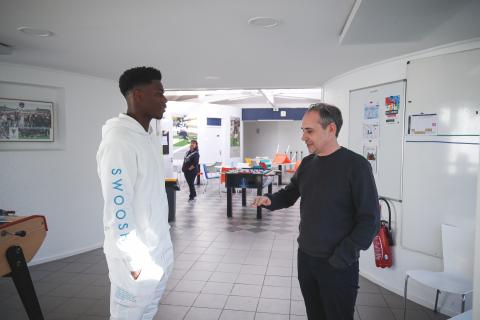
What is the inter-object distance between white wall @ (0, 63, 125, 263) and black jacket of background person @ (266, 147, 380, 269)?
14.5 ft

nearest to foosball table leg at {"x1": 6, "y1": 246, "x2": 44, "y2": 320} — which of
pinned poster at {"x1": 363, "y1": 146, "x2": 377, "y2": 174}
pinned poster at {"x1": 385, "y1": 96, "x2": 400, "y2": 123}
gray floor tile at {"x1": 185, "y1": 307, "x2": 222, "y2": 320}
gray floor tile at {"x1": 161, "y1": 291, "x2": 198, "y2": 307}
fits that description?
gray floor tile at {"x1": 161, "y1": 291, "x2": 198, "y2": 307}

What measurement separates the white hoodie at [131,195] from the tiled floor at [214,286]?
6.34ft

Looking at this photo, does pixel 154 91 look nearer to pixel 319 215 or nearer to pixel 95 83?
pixel 319 215

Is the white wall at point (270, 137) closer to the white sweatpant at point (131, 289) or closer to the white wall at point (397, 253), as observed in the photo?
the white wall at point (397, 253)

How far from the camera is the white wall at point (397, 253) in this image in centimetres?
362

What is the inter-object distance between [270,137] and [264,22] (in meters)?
15.5

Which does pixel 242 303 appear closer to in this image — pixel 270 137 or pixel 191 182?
pixel 191 182

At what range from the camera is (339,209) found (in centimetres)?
208

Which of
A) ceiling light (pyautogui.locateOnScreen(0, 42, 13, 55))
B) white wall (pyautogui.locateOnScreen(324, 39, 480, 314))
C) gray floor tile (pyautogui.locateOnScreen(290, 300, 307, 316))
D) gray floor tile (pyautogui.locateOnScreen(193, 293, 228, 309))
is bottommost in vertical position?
gray floor tile (pyautogui.locateOnScreen(193, 293, 228, 309))

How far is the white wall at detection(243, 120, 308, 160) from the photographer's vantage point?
1789 cm

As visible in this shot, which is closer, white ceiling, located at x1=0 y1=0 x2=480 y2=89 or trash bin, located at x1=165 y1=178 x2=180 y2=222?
white ceiling, located at x1=0 y1=0 x2=480 y2=89

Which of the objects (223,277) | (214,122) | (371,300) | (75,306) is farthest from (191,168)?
(371,300)

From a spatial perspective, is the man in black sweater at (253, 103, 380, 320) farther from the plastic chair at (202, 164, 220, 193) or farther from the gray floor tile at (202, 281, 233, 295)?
the plastic chair at (202, 164, 220, 193)

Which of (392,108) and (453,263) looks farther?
(392,108)
